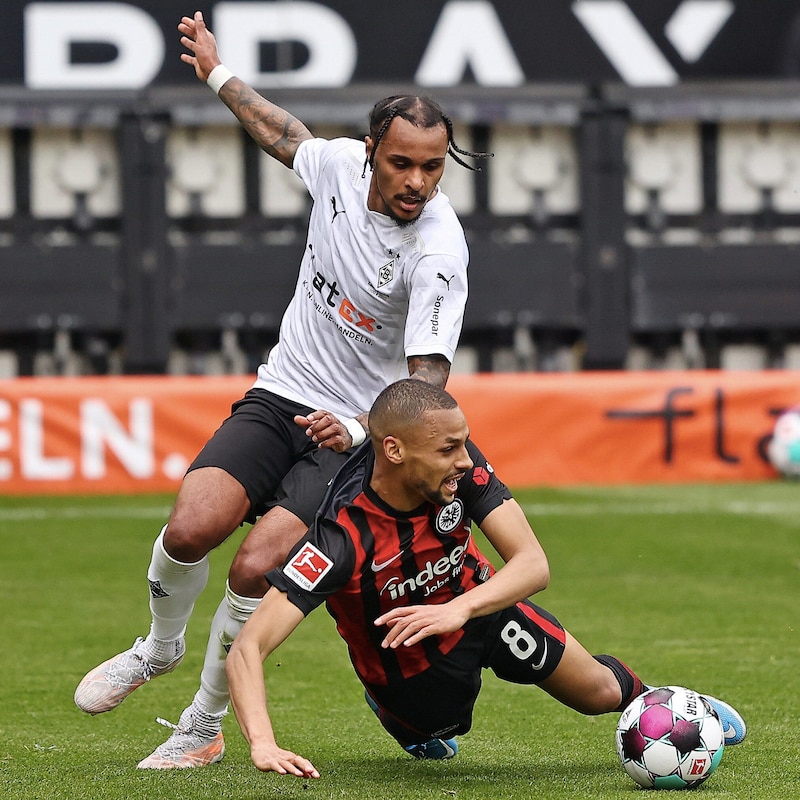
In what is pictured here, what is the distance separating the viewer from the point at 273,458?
215 inches

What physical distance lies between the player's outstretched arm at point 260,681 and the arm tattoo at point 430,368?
103 centimetres

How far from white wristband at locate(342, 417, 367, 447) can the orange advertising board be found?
854 cm

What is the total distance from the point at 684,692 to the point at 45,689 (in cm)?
288

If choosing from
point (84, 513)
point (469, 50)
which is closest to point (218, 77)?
point (84, 513)

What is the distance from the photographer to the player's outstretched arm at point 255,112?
238 inches

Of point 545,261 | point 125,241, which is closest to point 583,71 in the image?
point 545,261

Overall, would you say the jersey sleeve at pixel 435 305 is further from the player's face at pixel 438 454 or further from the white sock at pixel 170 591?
the white sock at pixel 170 591

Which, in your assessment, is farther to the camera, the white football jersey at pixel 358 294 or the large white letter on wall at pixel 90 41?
the large white letter on wall at pixel 90 41

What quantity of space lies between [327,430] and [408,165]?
942mm

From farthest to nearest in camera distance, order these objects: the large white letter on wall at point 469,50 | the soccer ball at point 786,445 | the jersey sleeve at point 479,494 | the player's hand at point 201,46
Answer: the large white letter on wall at point 469,50 → the soccer ball at point 786,445 → the player's hand at point 201,46 → the jersey sleeve at point 479,494

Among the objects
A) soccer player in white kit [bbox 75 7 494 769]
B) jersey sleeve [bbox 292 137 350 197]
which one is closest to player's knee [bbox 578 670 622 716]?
soccer player in white kit [bbox 75 7 494 769]

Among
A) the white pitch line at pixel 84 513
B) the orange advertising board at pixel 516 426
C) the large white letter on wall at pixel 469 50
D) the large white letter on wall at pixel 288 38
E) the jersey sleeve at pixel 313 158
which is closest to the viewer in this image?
the jersey sleeve at pixel 313 158

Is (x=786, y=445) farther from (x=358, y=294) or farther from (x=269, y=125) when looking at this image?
(x=358, y=294)

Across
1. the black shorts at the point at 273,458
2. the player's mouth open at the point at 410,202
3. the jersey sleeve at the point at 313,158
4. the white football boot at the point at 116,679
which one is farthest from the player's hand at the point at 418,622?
the jersey sleeve at the point at 313,158
